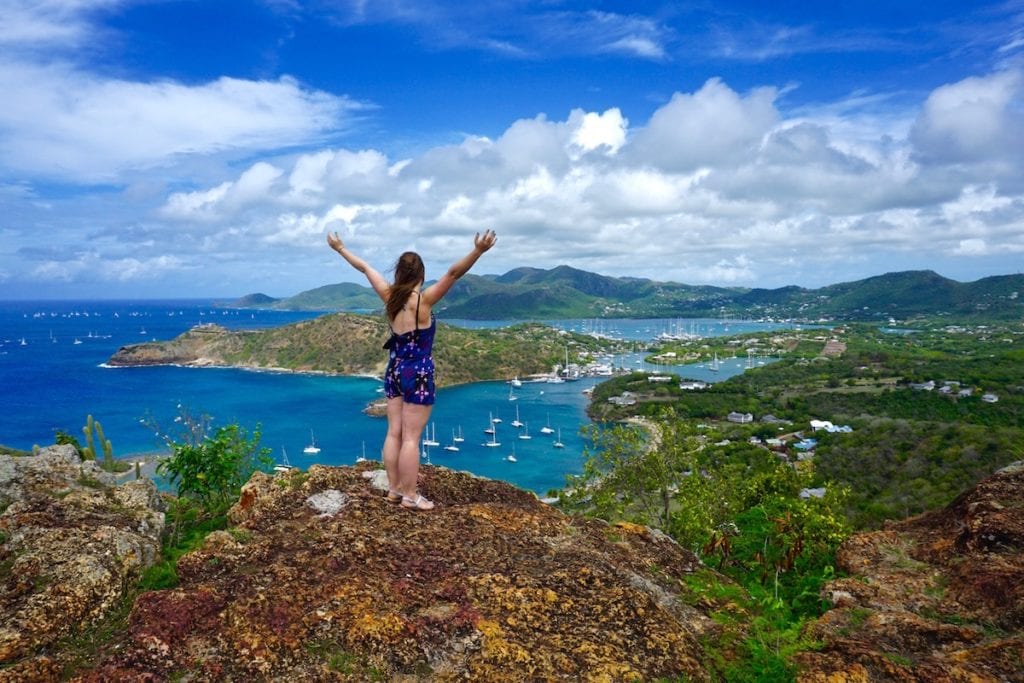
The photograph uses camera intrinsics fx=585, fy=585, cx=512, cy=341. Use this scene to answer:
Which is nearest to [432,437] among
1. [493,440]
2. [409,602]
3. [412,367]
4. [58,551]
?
[493,440]

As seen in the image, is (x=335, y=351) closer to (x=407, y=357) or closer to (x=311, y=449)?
(x=311, y=449)

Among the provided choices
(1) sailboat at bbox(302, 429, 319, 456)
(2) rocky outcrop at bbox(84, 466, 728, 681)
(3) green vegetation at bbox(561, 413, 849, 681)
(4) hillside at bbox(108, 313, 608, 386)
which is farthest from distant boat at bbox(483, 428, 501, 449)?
(2) rocky outcrop at bbox(84, 466, 728, 681)

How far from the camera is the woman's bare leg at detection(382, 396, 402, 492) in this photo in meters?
6.09

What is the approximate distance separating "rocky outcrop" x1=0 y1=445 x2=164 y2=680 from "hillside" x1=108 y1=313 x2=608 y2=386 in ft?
361

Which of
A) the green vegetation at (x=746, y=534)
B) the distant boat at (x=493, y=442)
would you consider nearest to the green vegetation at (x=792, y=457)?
the green vegetation at (x=746, y=534)

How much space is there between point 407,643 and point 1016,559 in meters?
5.87

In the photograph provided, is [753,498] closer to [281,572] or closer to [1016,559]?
[1016,559]

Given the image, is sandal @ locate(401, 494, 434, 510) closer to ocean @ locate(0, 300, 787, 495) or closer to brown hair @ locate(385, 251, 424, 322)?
brown hair @ locate(385, 251, 424, 322)

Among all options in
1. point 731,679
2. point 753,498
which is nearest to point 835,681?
point 731,679

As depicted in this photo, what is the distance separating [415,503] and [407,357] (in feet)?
5.38

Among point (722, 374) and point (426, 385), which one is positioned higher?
point (426, 385)

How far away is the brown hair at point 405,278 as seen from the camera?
5.71m

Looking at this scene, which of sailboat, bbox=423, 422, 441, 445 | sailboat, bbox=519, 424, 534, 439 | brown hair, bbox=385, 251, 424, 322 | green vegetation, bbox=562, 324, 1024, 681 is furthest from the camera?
sailboat, bbox=519, 424, 534, 439

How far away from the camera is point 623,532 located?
6.80 metres
